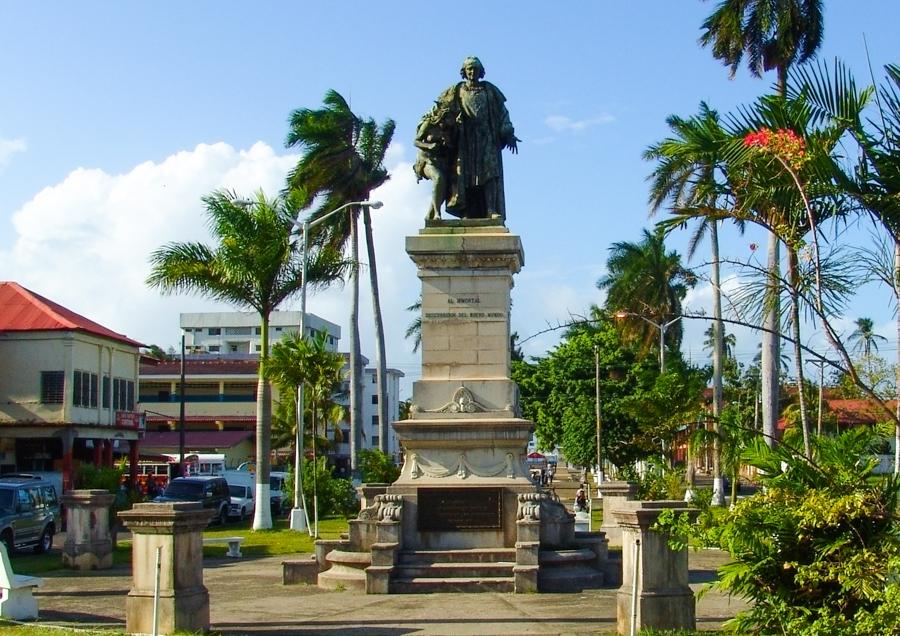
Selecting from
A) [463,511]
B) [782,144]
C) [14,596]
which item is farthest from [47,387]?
[782,144]

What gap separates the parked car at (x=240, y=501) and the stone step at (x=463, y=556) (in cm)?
2520

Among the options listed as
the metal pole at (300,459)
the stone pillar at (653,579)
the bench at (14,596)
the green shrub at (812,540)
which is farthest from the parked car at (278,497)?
the green shrub at (812,540)

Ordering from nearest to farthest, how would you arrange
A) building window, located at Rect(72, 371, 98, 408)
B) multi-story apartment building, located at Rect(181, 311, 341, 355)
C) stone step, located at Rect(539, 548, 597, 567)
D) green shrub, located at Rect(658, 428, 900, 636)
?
1. green shrub, located at Rect(658, 428, 900, 636)
2. stone step, located at Rect(539, 548, 597, 567)
3. building window, located at Rect(72, 371, 98, 408)
4. multi-story apartment building, located at Rect(181, 311, 341, 355)

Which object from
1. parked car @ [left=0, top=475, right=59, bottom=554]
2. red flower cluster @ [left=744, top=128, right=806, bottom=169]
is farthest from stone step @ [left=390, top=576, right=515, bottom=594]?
parked car @ [left=0, top=475, right=59, bottom=554]

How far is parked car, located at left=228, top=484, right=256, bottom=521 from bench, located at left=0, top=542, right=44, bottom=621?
86.8 feet

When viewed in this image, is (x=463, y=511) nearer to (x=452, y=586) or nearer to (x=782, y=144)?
(x=452, y=586)

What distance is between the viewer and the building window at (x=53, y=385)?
158 ft

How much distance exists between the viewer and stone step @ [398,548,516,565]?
A: 1633 cm

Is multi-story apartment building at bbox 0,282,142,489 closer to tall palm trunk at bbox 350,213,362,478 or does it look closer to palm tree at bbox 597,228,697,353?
tall palm trunk at bbox 350,213,362,478

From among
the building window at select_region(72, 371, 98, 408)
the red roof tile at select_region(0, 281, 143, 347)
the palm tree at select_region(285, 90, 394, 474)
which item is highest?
the palm tree at select_region(285, 90, 394, 474)

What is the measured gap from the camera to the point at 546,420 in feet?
213

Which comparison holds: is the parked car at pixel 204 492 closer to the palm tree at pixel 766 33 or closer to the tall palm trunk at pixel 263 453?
the tall palm trunk at pixel 263 453

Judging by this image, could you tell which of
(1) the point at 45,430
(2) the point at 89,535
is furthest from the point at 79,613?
(1) the point at 45,430

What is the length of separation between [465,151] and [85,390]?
116 feet
